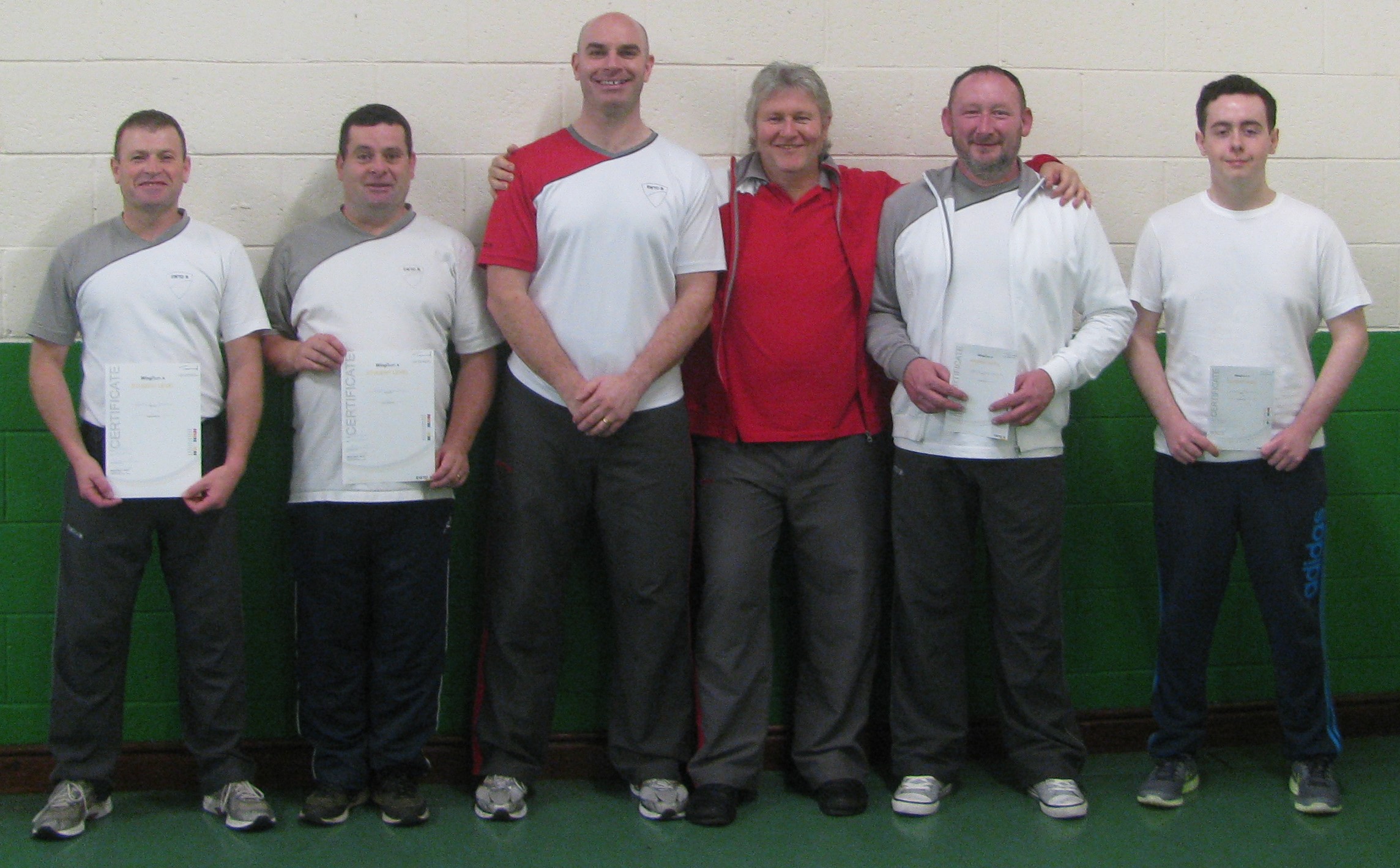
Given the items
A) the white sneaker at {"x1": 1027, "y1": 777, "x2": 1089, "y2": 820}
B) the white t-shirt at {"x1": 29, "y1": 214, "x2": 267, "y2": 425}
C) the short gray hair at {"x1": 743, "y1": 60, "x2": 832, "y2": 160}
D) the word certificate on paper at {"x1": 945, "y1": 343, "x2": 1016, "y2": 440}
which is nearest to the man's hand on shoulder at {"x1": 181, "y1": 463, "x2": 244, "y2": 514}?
the white t-shirt at {"x1": 29, "y1": 214, "x2": 267, "y2": 425}

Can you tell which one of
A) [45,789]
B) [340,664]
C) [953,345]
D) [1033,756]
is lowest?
[45,789]

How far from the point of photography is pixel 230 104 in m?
2.80

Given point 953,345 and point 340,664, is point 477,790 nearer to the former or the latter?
point 340,664

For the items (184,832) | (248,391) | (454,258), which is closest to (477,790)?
(184,832)

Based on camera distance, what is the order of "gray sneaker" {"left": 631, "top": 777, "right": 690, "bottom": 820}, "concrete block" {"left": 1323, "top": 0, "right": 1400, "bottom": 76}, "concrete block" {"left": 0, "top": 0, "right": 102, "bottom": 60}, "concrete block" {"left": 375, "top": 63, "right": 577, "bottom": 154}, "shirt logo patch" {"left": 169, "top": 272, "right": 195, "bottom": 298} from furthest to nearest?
"concrete block" {"left": 1323, "top": 0, "right": 1400, "bottom": 76}
"concrete block" {"left": 375, "top": 63, "right": 577, "bottom": 154}
"concrete block" {"left": 0, "top": 0, "right": 102, "bottom": 60}
"gray sneaker" {"left": 631, "top": 777, "right": 690, "bottom": 820}
"shirt logo patch" {"left": 169, "top": 272, "right": 195, "bottom": 298}

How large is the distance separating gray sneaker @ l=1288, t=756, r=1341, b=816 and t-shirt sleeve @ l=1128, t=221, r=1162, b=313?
1.06 metres

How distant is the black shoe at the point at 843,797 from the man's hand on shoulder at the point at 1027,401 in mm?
858

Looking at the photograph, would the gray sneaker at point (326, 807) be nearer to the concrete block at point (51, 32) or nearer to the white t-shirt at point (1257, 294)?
the concrete block at point (51, 32)

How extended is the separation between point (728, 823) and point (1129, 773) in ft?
3.28

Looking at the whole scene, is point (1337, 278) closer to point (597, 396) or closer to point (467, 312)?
point (597, 396)

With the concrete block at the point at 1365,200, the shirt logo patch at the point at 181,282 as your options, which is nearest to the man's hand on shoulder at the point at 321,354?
the shirt logo patch at the point at 181,282

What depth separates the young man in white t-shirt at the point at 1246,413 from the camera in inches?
103

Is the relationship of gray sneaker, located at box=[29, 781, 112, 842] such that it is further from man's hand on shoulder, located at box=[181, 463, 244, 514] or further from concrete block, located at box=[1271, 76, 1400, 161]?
concrete block, located at box=[1271, 76, 1400, 161]

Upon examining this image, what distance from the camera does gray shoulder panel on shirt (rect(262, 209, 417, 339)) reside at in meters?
2.62
